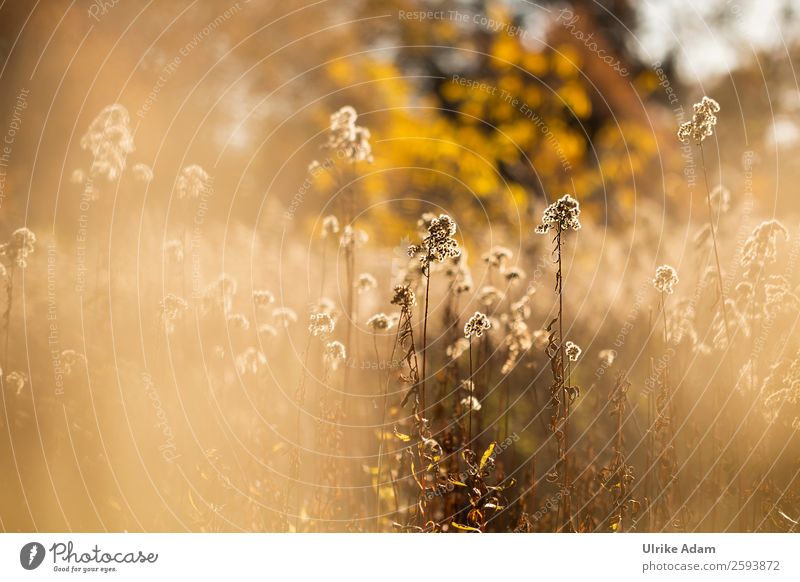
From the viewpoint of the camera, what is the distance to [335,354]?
2.04 metres

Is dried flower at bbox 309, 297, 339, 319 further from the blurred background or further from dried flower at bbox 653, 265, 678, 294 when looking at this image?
dried flower at bbox 653, 265, 678, 294

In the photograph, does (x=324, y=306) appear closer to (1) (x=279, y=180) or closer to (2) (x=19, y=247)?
(1) (x=279, y=180)

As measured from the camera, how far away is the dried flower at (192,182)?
81.4 inches

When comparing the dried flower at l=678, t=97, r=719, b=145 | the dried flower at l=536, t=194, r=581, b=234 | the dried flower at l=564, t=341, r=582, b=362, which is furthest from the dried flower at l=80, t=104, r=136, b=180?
the dried flower at l=678, t=97, r=719, b=145

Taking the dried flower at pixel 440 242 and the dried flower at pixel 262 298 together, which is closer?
the dried flower at pixel 440 242

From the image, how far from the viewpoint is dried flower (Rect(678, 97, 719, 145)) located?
2.08 meters

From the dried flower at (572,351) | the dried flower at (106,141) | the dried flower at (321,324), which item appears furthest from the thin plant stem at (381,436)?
the dried flower at (106,141)

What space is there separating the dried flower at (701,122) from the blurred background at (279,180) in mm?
45

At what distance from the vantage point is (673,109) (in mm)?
2152
